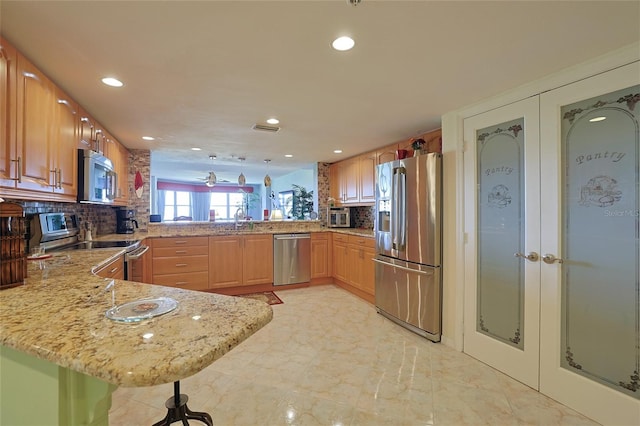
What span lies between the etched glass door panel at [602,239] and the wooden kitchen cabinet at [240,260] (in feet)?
11.9

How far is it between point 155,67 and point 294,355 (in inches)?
96.0

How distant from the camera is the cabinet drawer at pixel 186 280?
3.96m

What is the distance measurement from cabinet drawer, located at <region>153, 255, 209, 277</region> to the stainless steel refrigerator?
2508mm

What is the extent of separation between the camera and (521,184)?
218 centimetres

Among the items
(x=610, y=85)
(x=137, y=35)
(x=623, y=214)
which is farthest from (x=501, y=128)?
(x=137, y=35)

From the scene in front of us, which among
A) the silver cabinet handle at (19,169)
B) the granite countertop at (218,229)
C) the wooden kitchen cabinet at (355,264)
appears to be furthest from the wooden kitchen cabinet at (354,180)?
the silver cabinet handle at (19,169)

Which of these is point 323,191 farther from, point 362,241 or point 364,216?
point 362,241

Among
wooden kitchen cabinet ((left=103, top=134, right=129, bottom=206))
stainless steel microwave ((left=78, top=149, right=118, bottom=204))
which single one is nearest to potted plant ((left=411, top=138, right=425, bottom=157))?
stainless steel microwave ((left=78, top=149, right=118, bottom=204))

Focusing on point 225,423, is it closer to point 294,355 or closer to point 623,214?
point 294,355

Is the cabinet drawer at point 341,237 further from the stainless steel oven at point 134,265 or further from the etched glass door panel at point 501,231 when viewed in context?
the stainless steel oven at point 134,265

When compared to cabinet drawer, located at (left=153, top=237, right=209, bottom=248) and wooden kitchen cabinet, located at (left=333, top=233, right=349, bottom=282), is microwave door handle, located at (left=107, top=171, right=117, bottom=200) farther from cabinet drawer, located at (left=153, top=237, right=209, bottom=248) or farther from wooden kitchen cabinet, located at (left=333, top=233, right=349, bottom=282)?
wooden kitchen cabinet, located at (left=333, top=233, right=349, bottom=282)

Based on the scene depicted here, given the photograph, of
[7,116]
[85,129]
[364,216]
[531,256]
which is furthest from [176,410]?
[364,216]

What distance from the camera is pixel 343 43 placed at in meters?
1.61

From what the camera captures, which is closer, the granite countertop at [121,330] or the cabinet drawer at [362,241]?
the granite countertop at [121,330]
